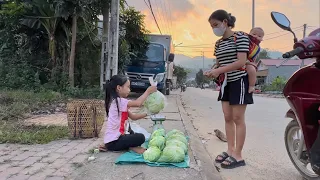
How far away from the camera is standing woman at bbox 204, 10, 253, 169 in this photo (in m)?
3.44

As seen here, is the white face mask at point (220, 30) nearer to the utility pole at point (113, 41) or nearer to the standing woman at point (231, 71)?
the standing woman at point (231, 71)

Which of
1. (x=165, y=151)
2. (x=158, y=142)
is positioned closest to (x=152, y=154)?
(x=165, y=151)

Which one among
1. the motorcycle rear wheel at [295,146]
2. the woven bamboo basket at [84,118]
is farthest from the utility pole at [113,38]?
the motorcycle rear wheel at [295,146]

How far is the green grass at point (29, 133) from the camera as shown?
4.31m

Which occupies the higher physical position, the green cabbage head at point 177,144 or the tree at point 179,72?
the tree at point 179,72

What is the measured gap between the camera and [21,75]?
11914 mm

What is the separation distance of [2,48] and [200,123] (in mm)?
9403

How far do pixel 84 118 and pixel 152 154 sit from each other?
59.2 inches

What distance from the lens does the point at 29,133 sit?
474cm

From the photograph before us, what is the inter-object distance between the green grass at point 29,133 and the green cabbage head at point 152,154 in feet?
5.50

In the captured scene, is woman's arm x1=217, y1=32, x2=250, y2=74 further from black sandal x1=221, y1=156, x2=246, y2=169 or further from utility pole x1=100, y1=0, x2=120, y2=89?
utility pole x1=100, y1=0, x2=120, y2=89

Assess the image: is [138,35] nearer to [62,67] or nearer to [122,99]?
[62,67]

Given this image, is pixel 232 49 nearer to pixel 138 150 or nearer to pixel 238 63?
pixel 238 63

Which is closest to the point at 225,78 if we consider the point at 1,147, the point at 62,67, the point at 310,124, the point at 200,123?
the point at 310,124
